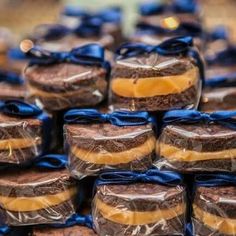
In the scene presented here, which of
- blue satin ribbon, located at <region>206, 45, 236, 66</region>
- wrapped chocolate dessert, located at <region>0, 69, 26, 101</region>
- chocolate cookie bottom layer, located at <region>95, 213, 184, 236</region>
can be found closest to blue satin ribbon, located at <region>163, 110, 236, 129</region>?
chocolate cookie bottom layer, located at <region>95, 213, 184, 236</region>

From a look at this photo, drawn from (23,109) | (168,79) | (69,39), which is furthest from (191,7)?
(23,109)

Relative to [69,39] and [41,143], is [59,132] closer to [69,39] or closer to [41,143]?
[41,143]

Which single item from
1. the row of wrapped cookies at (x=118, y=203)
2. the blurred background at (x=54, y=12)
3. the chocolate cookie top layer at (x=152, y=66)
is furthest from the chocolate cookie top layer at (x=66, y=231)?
the blurred background at (x=54, y=12)

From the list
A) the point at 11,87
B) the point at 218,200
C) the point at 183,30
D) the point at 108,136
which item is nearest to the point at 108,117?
the point at 108,136

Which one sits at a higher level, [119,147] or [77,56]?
[77,56]

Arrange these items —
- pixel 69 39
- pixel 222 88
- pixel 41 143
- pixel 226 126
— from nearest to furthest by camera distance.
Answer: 1. pixel 226 126
2. pixel 41 143
3. pixel 222 88
4. pixel 69 39

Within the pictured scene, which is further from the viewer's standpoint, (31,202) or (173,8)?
(173,8)

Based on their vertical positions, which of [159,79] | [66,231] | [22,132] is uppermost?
[159,79]

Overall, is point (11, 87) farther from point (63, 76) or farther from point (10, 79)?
point (63, 76)

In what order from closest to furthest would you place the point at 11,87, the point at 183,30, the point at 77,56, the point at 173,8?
the point at 77,56
the point at 11,87
the point at 183,30
the point at 173,8
